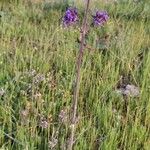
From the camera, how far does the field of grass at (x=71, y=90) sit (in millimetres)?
2074

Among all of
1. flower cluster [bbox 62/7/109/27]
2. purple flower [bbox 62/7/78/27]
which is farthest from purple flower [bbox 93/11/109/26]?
purple flower [bbox 62/7/78/27]

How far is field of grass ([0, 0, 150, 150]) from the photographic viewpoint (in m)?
2.07

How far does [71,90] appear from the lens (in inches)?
103

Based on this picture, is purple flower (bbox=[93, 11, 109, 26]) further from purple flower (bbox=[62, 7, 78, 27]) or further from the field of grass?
purple flower (bbox=[62, 7, 78, 27])

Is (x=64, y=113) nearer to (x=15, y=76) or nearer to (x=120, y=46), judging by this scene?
(x=15, y=76)

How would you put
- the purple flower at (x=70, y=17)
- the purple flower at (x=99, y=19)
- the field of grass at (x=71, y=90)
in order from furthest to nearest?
the purple flower at (x=99, y=19) → the purple flower at (x=70, y=17) → the field of grass at (x=71, y=90)

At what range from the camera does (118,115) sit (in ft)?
7.39

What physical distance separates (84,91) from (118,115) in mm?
395

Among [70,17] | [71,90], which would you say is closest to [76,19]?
[70,17]

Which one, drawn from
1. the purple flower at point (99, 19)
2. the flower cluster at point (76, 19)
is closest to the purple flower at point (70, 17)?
the flower cluster at point (76, 19)

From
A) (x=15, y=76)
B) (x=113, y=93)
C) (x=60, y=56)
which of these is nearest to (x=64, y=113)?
(x=113, y=93)

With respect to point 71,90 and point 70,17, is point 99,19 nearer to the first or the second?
point 70,17

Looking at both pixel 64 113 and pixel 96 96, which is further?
pixel 96 96

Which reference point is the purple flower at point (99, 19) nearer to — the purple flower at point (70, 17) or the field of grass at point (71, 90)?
the field of grass at point (71, 90)
